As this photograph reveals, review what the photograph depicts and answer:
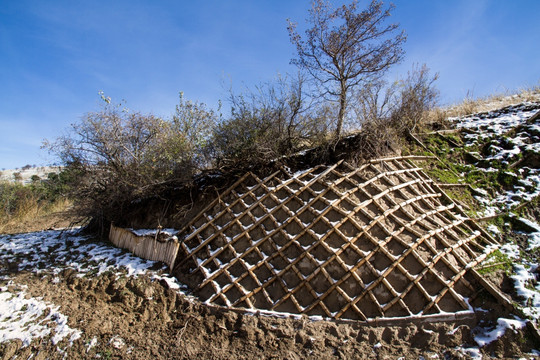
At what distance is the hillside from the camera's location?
3010 millimetres

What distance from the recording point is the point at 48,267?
15.4 feet

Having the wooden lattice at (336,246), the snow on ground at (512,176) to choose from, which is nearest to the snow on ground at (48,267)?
the wooden lattice at (336,246)

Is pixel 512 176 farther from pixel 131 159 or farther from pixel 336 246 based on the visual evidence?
pixel 131 159

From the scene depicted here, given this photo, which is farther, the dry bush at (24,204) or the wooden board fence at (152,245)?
the dry bush at (24,204)

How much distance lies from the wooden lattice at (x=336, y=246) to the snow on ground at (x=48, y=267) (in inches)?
31.4

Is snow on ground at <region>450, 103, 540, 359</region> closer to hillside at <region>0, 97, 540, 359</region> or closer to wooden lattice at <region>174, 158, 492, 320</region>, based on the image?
hillside at <region>0, 97, 540, 359</region>

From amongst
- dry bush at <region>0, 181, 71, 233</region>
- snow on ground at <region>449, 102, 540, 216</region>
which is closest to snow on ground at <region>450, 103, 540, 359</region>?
snow on ground at <region>449, 102, 540, 216</region>

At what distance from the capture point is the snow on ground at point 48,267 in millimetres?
3404

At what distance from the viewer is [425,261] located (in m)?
3.53

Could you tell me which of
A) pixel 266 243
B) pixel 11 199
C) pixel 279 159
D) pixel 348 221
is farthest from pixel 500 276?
pixel 11 199

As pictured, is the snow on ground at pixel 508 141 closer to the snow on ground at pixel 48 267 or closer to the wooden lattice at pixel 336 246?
the wooden lattice at pixel 336 246

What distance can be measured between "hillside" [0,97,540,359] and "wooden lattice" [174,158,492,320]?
0.70ft

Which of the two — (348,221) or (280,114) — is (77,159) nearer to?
(280,114)

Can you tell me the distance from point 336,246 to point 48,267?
4.39 metres
